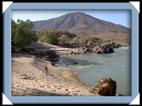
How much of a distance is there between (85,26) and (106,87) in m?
0.52

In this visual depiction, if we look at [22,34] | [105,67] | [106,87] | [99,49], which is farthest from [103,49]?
[22,34]

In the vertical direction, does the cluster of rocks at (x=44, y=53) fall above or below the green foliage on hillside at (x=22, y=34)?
below

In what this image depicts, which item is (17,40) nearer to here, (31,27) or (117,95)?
(31,27)

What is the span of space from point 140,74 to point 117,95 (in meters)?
0.25

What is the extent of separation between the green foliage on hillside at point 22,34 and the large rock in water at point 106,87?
25.0 inches

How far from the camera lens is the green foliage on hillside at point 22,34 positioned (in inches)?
319

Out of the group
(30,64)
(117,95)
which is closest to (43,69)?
(30,64)

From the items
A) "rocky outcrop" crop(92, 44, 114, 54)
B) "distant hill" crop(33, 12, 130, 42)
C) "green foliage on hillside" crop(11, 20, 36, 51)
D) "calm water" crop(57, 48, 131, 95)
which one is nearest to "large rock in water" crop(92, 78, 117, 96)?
"calm water" crop(57, 48, 131, 95)

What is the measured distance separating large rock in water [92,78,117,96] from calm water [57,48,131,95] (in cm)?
3

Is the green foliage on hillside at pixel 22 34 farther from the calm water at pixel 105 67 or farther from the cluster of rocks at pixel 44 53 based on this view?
the calm water at pixel 105 67

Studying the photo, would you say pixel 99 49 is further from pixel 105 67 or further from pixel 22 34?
pixel 22 34

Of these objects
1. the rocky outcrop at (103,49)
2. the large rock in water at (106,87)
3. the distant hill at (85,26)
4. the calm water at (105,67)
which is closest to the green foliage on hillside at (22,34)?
the distant hill at (85,26)

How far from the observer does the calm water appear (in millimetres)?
8094

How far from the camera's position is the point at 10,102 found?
8047 mm
